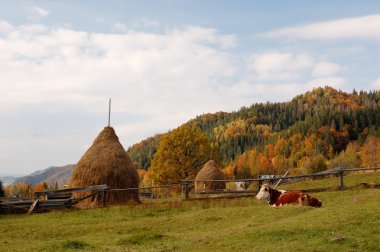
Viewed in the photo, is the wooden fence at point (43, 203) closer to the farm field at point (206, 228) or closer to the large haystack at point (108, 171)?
the large haystack at point (108, 171)

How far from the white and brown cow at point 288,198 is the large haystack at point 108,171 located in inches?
456

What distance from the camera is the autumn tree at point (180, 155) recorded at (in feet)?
170

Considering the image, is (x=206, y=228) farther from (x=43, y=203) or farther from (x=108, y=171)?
(x=108, y=171)

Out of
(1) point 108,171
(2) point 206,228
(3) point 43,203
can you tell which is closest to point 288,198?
(2) point 206,228

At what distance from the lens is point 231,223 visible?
1570 cm

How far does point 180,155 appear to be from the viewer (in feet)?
174

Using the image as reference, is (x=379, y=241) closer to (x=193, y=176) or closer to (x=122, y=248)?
(x=122, y=248)

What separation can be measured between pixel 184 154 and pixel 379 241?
143ft

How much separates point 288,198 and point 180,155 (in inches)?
1397

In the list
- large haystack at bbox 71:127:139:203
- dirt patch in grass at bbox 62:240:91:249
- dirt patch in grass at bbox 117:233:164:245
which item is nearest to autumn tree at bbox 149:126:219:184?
large haystack at bbox 71:127:139:203

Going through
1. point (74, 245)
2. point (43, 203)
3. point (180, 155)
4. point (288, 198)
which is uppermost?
point (180, 155)

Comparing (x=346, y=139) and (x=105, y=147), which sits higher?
(x=346, y=139)

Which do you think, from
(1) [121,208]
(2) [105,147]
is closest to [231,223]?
(1) [121,208]

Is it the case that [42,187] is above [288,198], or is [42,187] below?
below
